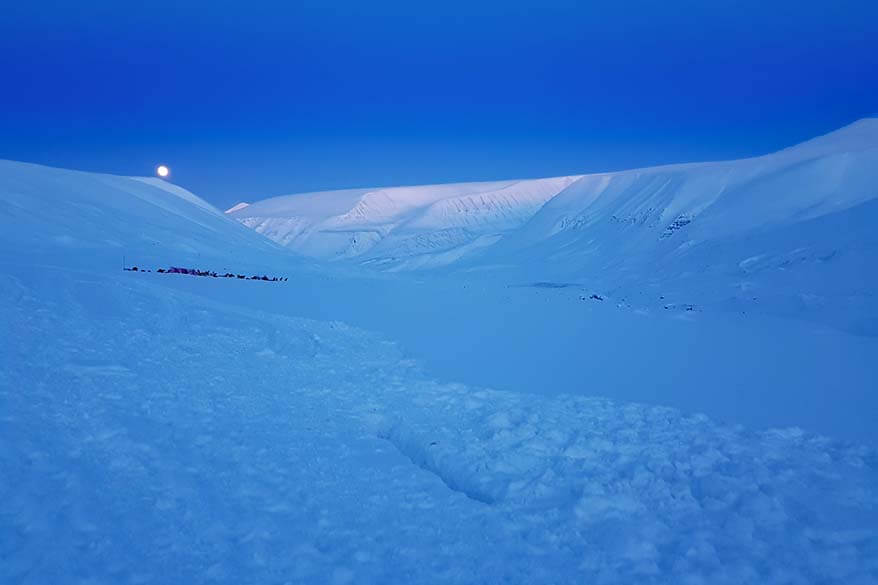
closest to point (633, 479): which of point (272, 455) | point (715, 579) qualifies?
point (715, 579)

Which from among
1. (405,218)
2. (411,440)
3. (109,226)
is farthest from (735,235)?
(405,218)

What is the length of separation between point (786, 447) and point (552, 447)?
2495mm

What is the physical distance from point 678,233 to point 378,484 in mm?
52711

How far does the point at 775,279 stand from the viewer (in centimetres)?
Answer: 2605

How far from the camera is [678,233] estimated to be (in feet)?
172

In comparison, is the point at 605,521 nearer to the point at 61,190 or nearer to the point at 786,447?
the point at 786,447

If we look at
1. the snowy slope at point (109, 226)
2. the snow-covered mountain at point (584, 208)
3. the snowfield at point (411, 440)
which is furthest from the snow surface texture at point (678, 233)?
the snowy slope at point (109, 226)

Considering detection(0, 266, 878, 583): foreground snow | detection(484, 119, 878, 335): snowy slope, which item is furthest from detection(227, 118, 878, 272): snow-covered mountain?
detection(0, 266, 878, 583): foreground snow

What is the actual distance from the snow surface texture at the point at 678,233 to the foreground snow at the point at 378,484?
11048mm

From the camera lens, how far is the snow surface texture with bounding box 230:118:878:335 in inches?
952

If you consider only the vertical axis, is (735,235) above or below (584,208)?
below

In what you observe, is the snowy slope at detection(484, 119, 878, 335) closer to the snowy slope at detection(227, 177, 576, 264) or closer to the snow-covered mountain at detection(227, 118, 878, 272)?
the snow-covered mountain at detection(227, 118, 878, 272)

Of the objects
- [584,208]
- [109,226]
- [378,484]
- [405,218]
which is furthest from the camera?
[405,218]

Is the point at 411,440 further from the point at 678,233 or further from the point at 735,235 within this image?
the point at 678,233
